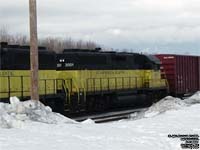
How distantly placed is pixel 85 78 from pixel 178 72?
975 cm

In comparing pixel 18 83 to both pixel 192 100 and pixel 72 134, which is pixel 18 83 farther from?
pixel 72 134

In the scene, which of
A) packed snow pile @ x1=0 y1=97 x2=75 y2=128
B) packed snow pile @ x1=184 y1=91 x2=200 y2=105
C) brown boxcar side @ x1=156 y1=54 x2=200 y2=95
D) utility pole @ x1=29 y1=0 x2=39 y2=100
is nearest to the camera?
packed snow pile @ x1=0 y1=97 x2=75 y2=128

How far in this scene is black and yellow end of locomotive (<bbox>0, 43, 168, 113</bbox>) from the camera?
810 inches

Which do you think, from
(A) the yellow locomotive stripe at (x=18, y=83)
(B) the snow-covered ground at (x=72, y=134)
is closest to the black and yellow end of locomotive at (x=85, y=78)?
(A) the yellow locomotive stripe at (x=18, y=83)

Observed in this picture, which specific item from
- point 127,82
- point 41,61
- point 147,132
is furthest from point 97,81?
point 147,132

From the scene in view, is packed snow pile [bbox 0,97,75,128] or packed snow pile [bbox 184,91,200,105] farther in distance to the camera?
packed snow pile [bbox 184,91,200,105]

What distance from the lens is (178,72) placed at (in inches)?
1325

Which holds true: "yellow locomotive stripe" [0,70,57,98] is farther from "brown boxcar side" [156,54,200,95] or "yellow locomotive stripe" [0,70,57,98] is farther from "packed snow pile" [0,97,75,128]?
"brown boxcar side" [156,54,200,95]

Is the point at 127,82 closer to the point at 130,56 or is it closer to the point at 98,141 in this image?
the point at 130,56

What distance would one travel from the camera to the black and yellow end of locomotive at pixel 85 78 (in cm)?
2056

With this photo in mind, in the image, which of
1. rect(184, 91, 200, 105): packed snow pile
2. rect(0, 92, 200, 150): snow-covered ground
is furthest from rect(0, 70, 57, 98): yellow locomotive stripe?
rect(184, 91, 200, 105): packed snow pile

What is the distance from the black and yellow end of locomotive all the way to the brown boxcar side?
80 cm

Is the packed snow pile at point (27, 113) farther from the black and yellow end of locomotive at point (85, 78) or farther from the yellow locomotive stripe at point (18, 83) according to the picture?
the black and yellow end of locomotive at point (85, 78)

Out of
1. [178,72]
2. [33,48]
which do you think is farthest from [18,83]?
[178,72]
